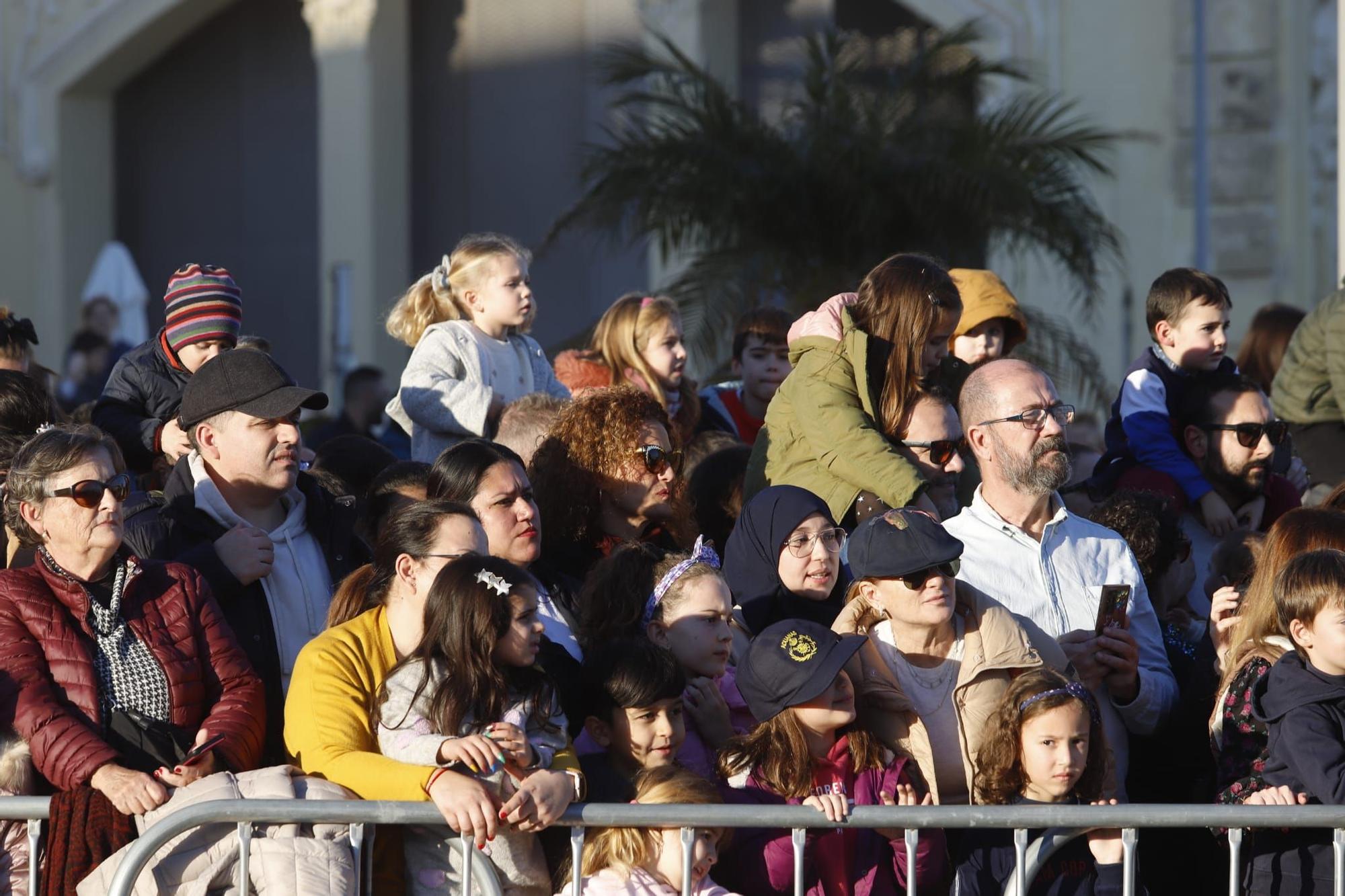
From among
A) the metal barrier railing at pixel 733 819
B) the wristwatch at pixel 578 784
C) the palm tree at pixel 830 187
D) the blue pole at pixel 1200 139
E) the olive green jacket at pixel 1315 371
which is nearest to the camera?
the metal barrier railing at pixel 733 819

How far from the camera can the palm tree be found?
34.3ft

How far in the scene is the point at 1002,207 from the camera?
10.5 metres

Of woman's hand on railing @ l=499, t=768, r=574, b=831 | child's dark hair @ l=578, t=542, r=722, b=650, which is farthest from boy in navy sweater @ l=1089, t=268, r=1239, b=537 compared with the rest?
woman's hand on railing @ l=499, t=768, r=574, b=831

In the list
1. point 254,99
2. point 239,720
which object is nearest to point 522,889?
point 239,720

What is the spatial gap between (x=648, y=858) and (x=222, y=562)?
1415mm

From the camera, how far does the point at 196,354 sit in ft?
20.4

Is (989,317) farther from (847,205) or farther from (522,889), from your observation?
(847,205)

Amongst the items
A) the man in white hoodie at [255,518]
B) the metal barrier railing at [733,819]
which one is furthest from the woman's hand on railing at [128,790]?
the man in white hoodie at [255,518]

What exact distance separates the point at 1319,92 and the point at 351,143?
8.00m

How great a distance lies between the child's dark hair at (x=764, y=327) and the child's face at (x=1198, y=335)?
4.92 ft

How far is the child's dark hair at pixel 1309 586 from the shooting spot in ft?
15.2

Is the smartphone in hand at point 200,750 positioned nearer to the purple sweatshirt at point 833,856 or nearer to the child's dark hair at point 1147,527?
the purple sweatshirt at point 833,856

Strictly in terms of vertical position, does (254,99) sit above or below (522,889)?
above

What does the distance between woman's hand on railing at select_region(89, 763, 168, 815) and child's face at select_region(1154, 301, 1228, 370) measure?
3873mm
